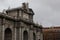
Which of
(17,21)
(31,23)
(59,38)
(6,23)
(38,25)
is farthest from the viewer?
(59,38)

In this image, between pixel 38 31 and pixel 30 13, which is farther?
pixel 38 31

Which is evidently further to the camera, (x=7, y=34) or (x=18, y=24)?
(x=18, y=24)

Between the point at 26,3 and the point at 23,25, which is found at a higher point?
the point at 26,3

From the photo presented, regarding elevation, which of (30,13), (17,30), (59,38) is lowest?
(59,38)

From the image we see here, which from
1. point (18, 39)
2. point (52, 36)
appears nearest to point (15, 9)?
point (18, 39)

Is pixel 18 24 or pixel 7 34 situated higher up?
pixel 18 24

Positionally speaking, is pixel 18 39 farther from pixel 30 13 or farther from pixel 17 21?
pixel 30 13

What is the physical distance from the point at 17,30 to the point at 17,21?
7.15 ft

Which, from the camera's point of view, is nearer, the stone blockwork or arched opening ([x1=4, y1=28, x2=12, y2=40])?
the stone blockwork

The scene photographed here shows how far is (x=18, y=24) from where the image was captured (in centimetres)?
4641

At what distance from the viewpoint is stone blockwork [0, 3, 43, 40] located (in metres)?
42.9

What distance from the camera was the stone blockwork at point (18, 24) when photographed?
42906 mm

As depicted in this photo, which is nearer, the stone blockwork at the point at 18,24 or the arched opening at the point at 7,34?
the stone blockwork at the point at 18,24

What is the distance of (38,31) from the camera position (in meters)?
57.1
